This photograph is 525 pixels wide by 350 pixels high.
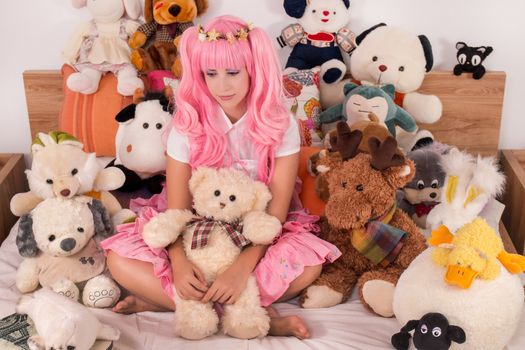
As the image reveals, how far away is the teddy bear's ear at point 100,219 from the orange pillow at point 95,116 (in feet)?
A: 1.12

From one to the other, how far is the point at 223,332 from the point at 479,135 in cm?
107

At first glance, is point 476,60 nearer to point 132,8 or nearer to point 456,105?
point 456,105

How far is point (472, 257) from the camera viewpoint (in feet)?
3.92

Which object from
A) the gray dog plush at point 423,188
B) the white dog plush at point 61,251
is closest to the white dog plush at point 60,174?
the white dog plush at point 61,251

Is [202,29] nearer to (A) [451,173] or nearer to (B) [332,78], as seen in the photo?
(B) [332,78]

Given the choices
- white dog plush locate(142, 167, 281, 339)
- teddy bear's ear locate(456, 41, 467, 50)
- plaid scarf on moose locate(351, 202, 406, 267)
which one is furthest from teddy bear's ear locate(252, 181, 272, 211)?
teddy bear's ear locate(456, 41, 467, 50)

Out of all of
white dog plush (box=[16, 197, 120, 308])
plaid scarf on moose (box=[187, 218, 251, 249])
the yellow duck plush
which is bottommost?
white dog plush (box=[16, 197, 120, 308])

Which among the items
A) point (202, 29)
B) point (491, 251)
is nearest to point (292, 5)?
point (202, 29)

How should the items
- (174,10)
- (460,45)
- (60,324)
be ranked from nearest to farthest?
(60,324)
(174,10)
(460,45)

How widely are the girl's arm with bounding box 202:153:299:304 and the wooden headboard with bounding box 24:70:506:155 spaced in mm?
625

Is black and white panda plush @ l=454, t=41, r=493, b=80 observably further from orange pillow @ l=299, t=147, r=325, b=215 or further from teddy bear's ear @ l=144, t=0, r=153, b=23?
teddy bear's ear @ l=144, t=0, r=153, b=23

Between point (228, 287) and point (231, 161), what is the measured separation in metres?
0.33

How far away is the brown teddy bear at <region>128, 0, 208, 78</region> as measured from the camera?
1.83 m

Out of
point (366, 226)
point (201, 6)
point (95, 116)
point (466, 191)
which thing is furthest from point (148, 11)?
point (466, 191)
